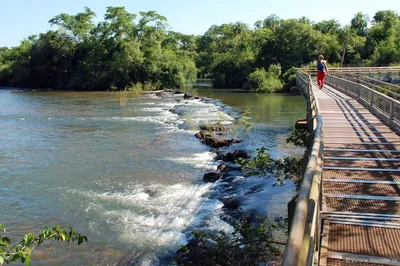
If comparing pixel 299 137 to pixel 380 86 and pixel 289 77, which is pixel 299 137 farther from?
pixel 289 77

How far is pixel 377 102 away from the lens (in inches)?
619

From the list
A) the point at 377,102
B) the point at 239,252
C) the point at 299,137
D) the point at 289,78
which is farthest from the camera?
the point at 289,78

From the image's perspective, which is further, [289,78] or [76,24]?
[76,24]

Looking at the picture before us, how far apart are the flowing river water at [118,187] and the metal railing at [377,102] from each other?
4.25m

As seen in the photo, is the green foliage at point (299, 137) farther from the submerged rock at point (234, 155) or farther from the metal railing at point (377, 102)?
the submerged rock at point (234, 155)

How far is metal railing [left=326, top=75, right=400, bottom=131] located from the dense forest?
41.6m

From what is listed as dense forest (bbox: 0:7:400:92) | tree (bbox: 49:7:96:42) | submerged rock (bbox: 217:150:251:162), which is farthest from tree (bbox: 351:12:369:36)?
submerged rock (bbox: 217:150:251:162)

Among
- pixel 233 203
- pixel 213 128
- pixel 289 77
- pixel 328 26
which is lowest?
pixel 233 203

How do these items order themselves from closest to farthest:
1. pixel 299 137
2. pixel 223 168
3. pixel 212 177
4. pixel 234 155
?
pixel 299 137 → pixel 212 177 → pixel 223 168 → pixel 234 155

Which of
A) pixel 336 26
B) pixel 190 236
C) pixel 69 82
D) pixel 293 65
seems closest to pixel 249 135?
pixel 190 236

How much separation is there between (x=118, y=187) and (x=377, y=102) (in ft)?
35.2

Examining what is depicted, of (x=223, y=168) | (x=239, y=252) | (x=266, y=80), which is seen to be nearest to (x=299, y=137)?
(x=223, y=168)

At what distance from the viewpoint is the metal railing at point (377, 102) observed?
12.3 metres

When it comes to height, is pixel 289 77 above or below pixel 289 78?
above
